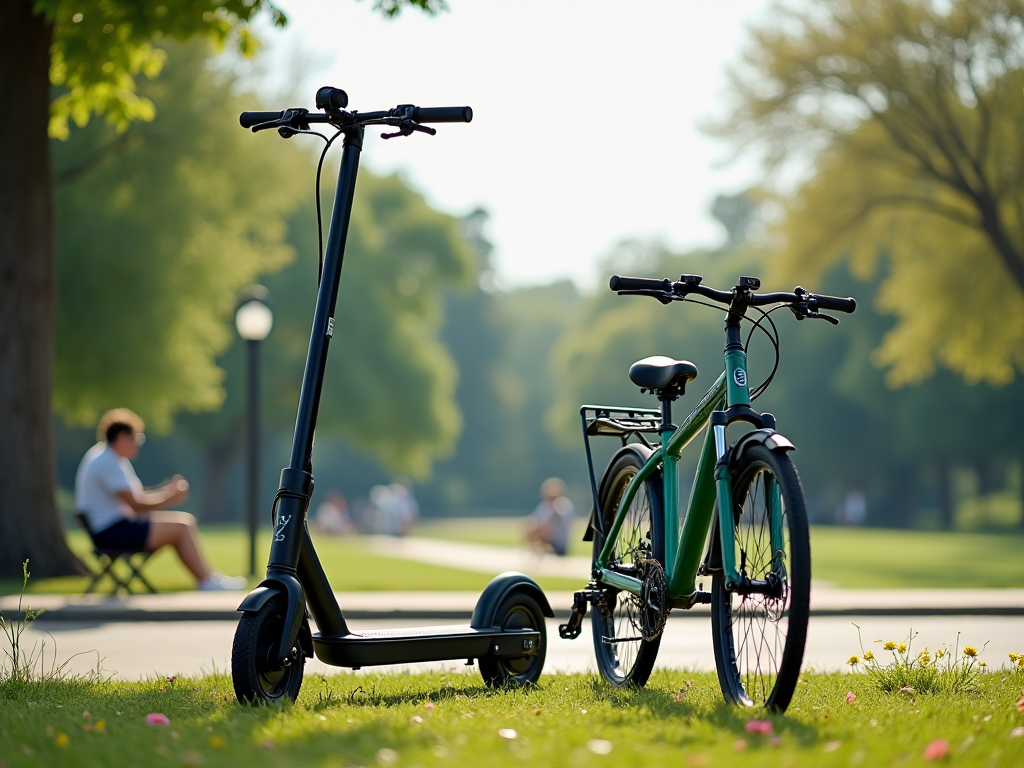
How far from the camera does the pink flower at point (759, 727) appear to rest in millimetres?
3972

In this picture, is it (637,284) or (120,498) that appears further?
(120,498)

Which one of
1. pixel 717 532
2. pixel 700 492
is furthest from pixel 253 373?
pixel 717 532

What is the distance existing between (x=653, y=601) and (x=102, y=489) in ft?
24.9

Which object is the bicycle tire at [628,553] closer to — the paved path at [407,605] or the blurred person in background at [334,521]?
the paved path at [407,605]

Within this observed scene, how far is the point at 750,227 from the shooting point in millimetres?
95500

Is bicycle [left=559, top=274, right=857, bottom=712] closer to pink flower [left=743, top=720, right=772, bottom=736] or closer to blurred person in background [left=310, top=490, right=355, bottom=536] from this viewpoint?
pink flower [left=743, top=720, right=772, bottom=736]

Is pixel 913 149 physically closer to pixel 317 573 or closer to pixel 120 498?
pixel 120 498

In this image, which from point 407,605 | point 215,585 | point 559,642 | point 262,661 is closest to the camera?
point 262,661

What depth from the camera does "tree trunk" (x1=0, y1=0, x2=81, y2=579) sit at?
1308 centimetres

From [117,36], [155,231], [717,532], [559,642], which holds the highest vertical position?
[155,231]

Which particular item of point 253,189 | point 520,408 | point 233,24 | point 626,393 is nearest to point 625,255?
point 520,408

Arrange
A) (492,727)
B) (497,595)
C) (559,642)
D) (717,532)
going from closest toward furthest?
(492,727) < (717,532) < (497,595) < (559,642)

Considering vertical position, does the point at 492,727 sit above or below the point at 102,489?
below

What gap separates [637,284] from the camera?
17.3ft
